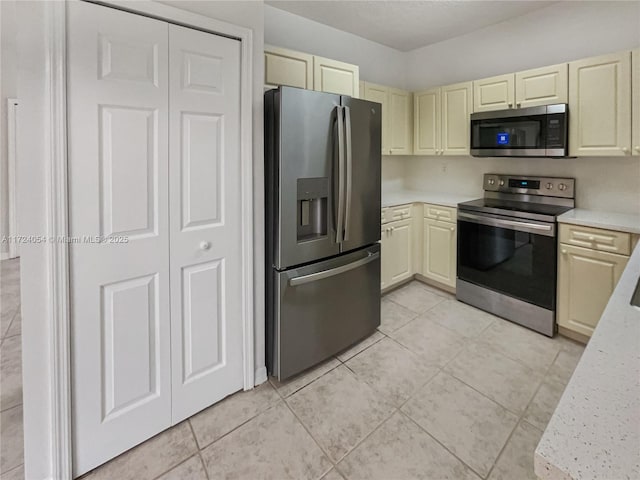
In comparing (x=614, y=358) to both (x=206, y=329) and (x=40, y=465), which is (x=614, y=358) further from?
(x=40, y=465)

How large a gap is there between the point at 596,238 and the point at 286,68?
249 centimetres

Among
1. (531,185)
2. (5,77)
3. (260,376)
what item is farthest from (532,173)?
(5,77)

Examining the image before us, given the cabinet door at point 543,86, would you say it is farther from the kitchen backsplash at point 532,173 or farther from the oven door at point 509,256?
the oven door at point 509,256

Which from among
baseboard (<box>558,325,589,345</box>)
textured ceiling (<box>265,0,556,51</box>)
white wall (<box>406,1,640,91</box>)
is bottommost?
baseboard (<box>558,325,589,345</box>)

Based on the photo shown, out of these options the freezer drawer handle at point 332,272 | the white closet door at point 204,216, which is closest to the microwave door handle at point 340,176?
the freezer drawer handle at point 332,272

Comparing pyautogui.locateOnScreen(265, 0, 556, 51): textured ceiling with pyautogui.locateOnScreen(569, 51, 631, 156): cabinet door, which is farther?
pyautogui.locateOnScreen(265, 0, 556, 51): textured ceiling

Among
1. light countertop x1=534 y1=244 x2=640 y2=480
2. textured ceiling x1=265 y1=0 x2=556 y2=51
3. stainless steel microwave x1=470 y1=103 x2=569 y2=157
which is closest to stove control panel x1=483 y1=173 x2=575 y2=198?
stainless steel microwave x1=470 y1=103 x2=569 y2=157

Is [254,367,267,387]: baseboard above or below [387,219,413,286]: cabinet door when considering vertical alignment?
below

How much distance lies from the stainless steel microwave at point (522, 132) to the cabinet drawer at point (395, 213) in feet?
2.62

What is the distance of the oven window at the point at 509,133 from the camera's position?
8.84ft

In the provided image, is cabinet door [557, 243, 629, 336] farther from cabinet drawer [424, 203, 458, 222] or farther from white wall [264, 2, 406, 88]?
white wall [264, 2, 406, 88]

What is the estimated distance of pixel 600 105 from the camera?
2424 millimetres

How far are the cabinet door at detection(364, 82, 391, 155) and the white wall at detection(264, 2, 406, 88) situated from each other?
408 millimetres

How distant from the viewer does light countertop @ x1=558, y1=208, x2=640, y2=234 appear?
2.21m
